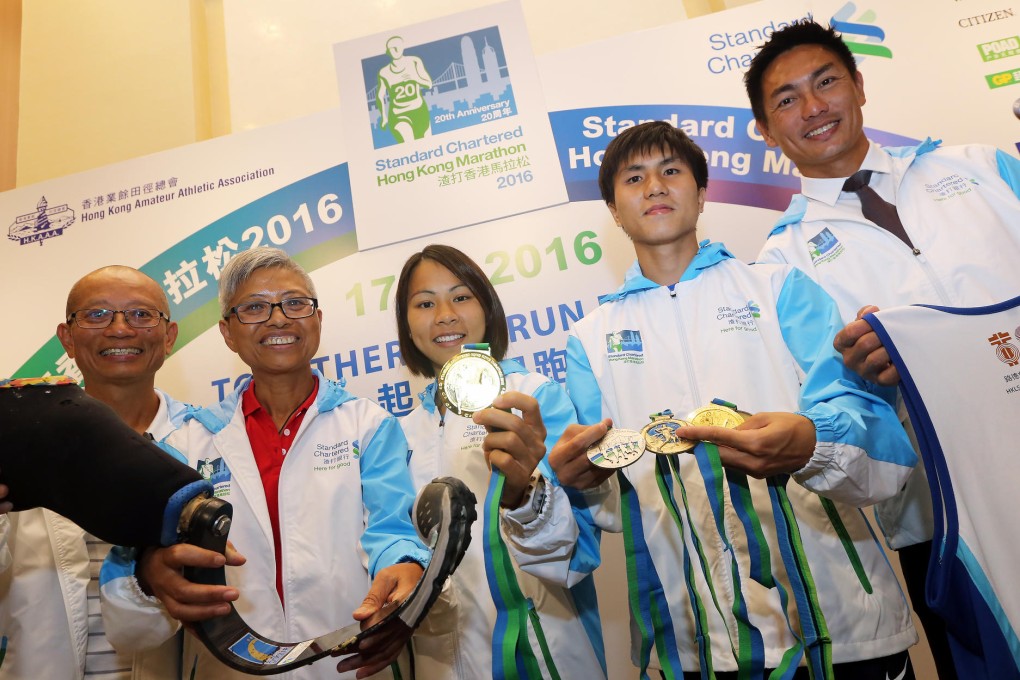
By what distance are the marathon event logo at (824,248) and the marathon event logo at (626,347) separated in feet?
2.42

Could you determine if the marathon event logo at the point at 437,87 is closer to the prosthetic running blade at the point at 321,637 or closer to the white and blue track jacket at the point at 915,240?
the white and blue track jacket at the point at 915,240

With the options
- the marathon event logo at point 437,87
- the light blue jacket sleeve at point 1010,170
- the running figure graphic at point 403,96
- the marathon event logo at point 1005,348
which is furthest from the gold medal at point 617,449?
the running figure graphic at point 403,96

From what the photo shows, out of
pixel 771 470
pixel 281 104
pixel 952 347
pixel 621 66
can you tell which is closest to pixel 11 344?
pixel 281 104

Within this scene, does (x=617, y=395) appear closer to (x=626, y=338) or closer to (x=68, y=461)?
(x=626, y=338)

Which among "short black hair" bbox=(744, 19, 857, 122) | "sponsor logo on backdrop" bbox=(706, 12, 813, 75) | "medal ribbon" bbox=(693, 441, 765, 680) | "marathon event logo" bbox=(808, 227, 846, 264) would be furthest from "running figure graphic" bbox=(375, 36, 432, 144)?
"medal ribbon" bbox=(693, 441, 765, 680)

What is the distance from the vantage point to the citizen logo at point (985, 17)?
3.04 metres

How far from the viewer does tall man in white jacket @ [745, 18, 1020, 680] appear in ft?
6.66

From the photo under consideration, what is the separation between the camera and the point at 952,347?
1.65 m

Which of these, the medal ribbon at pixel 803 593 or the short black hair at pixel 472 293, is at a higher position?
the short black hair at pixel 472 293

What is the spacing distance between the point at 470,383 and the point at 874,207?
164 centimetres

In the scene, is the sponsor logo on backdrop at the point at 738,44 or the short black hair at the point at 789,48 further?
the sponsor logo on backdrop at the point at 738,44

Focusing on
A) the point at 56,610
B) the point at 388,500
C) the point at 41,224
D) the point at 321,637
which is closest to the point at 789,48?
the point at 388,500

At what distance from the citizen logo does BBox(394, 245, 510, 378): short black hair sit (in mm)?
2589

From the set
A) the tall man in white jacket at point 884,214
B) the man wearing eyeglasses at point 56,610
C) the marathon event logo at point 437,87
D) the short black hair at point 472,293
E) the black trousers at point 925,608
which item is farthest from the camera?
the marathon event logo at point 437,87
